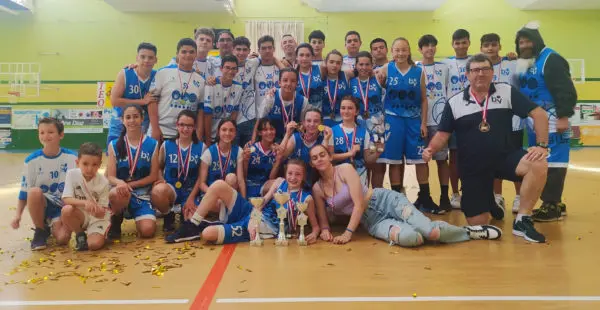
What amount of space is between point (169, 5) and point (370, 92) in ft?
32.4

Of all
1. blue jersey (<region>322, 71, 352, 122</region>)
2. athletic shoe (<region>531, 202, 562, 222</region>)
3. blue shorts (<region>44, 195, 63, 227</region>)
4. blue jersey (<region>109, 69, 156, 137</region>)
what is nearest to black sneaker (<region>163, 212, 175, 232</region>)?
blue shorts (<region>44, 195, 63, 227</region>)

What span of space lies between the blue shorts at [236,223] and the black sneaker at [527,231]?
2092mm

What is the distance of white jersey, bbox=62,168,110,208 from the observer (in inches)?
132

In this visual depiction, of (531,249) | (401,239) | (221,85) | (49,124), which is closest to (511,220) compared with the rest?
(531,249)

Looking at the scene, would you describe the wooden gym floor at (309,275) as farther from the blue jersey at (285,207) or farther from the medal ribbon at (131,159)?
the medal ribbon at (131,159)

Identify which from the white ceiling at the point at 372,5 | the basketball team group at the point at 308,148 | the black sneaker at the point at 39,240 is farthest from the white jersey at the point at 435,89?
the white ceiling at the point at 372,5

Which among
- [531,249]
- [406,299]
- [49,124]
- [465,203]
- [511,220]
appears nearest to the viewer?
[406,299]

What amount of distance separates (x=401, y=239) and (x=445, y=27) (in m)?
11.5

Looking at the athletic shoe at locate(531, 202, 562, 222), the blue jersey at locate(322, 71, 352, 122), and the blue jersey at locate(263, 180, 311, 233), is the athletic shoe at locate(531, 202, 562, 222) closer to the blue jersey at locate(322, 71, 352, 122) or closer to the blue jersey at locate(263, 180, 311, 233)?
the blue jersey at locate(322, 71, 352, 122)

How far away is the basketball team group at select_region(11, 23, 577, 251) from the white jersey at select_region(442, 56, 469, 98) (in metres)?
0.01

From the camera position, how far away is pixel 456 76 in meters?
5.01

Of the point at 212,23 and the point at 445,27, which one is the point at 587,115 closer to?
the point at 445,27

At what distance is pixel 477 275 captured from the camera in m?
2.73

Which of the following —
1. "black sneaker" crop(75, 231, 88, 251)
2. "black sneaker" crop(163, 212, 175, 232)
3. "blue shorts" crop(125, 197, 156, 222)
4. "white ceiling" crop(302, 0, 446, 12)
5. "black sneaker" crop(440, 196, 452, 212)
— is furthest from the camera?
"white ceiling" crop(302, 0, 446, 12)
